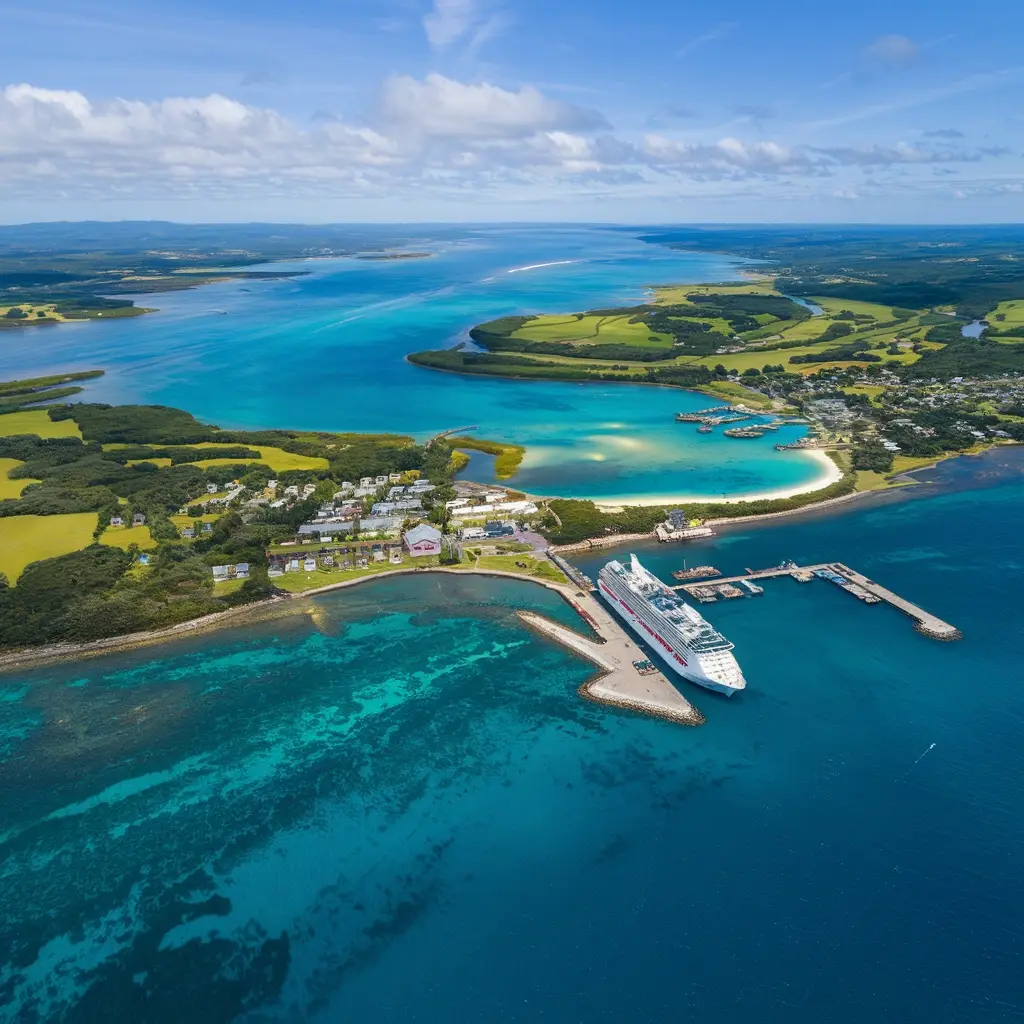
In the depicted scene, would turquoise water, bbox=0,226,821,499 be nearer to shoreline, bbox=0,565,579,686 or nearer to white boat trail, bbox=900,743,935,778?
shoreline, bbox=0,565,579,686

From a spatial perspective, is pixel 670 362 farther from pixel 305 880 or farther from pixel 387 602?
pixel 305 880

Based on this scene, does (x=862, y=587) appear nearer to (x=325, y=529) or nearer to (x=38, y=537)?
(x=325, y=529)

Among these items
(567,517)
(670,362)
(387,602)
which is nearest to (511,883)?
(387,602)

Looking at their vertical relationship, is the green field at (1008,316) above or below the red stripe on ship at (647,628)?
above

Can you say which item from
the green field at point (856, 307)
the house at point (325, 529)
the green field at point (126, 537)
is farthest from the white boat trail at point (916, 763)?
the green field at point (856, 307)

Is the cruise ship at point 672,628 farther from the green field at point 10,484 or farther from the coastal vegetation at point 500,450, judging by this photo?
the green field at point 10,484

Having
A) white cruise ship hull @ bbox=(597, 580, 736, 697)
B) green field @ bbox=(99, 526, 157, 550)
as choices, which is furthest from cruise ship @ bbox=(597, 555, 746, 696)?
green field @ bbox=(99, 526, 157, 550)
